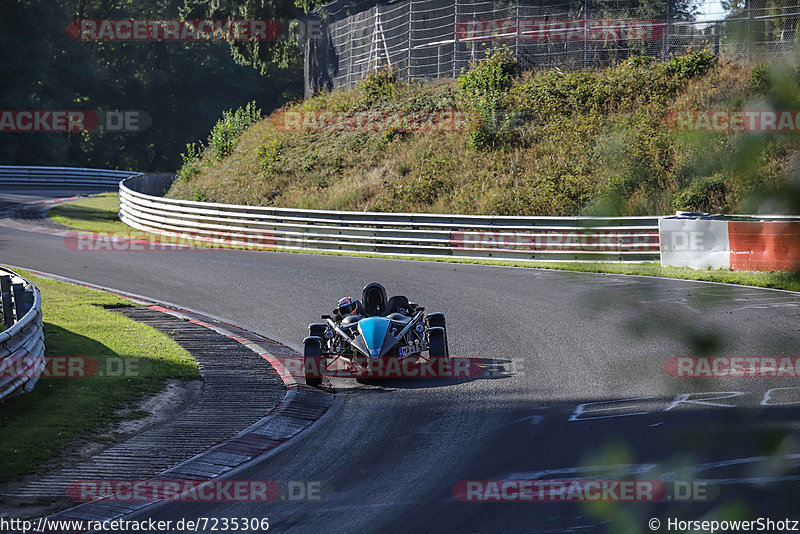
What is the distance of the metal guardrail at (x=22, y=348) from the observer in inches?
352

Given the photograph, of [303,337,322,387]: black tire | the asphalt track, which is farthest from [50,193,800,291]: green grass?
[303,337,322,387]: black tire

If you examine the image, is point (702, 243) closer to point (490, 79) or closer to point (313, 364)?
point (313, 364)

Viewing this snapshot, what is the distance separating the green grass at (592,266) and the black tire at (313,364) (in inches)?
121

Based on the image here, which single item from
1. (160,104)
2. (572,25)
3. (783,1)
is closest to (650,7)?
(783,1)

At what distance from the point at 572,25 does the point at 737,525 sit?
101ft

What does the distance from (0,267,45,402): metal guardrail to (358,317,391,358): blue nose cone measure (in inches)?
142

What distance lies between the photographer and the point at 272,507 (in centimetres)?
641

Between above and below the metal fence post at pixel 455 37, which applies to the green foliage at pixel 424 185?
below

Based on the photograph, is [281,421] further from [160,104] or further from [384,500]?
[160,104]

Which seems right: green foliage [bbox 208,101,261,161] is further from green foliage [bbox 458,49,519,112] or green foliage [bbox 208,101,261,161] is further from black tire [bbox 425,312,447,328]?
black tire [bbox 425,312,447,328]

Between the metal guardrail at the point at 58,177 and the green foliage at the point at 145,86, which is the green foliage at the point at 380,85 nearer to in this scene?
the metal guardrail at the point at 58,177

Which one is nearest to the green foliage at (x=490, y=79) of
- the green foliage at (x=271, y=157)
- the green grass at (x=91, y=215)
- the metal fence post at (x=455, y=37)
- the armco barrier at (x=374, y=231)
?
the metal fence post at (x=455, y=37)

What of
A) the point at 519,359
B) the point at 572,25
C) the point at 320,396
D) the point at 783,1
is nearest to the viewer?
the point at 783,1

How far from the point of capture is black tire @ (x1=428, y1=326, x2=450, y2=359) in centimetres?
1080
